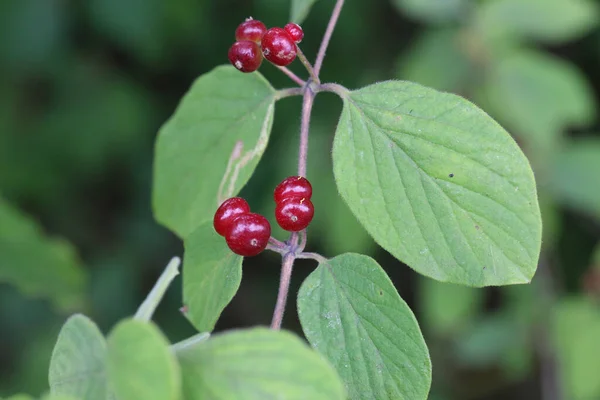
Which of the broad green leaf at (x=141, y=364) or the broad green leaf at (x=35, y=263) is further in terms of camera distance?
the broad green leaf at (x=35, y=263)

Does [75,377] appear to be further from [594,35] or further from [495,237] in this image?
[594,35]

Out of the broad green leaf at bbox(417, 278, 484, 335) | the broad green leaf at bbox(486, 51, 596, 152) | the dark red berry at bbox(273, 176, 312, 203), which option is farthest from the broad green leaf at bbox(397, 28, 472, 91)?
the dark red berry at bbox(273, 176, 312, 203)

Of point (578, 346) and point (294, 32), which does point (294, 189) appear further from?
point (578, 346)

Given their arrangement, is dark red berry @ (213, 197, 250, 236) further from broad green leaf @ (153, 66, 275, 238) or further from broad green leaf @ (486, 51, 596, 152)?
broad green leaf @ (486, 51, 596, 152)

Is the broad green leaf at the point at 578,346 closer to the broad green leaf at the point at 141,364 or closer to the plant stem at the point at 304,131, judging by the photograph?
the plant stem at the point at 304,131

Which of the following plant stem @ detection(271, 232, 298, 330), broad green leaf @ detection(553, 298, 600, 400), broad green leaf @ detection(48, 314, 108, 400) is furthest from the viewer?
broad green leaf @ detection(553, 298, 600, 400)

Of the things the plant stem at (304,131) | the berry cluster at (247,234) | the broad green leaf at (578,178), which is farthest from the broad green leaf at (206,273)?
the broad green leaf at (578,178)
